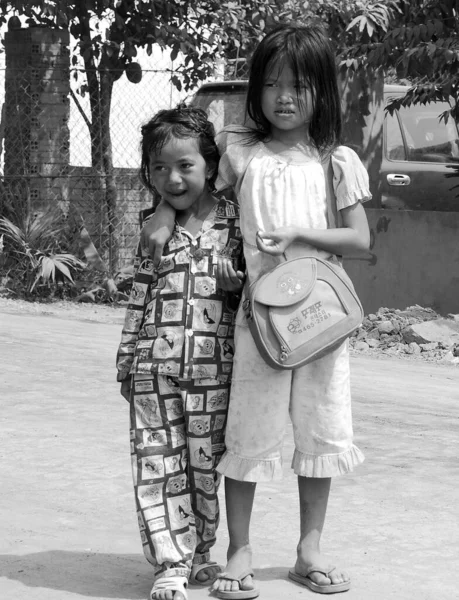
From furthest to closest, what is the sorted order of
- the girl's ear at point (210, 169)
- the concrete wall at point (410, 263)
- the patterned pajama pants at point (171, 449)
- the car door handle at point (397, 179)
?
1. the car door handle at point (397, 179)
2. the concrete wall at point (410, 263)
3. the girl's ear at point (210, 169)
4. the patterned pajama pants at point (171, 449)

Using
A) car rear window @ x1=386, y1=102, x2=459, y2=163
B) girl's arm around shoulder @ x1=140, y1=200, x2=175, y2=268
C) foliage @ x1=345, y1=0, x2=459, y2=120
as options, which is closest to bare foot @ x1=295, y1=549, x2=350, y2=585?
girl's arm around shoulder @ x1=140, y1=200, x2=175, y2=268

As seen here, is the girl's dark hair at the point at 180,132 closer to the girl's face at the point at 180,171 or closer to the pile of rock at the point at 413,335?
the girl's face at the point at 180,171

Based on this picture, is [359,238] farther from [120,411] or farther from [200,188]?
[120,411]

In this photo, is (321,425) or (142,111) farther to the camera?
(142,111)

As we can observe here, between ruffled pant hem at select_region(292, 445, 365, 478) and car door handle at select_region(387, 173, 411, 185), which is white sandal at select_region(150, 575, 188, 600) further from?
car door handle at select_region(387, 173, 411, 185)

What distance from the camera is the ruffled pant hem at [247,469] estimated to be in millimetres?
3180

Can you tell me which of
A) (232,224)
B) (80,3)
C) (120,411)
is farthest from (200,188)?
(80,3)

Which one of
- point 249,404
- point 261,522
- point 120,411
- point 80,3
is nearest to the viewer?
point 249,404

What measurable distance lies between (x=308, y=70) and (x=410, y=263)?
6.24 metres

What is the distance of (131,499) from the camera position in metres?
4.28

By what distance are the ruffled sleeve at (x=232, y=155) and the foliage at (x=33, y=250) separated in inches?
274

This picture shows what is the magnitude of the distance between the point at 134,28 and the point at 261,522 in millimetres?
7388

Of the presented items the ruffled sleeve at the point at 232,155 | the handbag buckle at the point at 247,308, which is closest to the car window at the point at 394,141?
the ruffled sleeve at the point at 232,155

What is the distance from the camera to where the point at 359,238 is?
3.23 m
